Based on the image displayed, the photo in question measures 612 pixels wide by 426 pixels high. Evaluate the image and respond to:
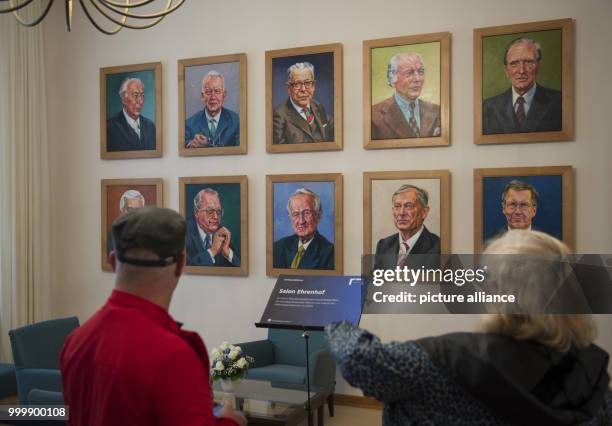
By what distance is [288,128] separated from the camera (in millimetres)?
6254

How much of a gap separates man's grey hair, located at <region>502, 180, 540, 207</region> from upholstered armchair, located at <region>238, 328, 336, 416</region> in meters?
2.18

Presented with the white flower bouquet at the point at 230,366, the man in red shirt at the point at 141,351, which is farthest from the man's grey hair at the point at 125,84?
the man in red shirt at the point at 141,351

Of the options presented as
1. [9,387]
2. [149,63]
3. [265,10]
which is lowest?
[9,387]

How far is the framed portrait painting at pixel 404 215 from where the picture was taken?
572 cm

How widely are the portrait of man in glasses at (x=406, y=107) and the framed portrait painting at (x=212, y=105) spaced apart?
1.50 metres

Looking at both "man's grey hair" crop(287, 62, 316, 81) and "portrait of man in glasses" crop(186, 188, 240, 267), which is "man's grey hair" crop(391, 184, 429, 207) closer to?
"man's grey hair" crop(287, 62, 316, 81)

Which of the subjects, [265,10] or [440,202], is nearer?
[440,202]

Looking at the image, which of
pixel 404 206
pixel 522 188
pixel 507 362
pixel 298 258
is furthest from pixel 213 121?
pixel 507 362

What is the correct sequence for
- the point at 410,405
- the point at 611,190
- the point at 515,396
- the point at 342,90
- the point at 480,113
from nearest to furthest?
the point at 515,396 < the point at 410,405 < the point at 611,190 < the point at 480,113 < the point at 342,90

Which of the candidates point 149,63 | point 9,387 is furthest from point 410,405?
point 149,63

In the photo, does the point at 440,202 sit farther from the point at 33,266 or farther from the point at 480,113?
the point at 33,266

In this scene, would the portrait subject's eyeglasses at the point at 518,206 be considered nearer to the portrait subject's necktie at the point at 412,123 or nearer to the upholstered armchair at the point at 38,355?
the portrait subject's necktie at the point at 412,123

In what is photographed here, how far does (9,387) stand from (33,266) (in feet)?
5.15

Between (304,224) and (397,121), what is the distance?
1.40 m
